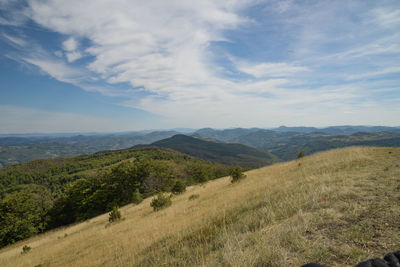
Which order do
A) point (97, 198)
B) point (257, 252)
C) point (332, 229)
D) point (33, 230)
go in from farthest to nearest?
point (97, 198) < point (33, 230) < point (332, 229) < point (257, 252)

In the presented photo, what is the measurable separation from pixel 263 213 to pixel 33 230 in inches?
2148

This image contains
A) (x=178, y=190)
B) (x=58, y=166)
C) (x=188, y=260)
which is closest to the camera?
(x=188, y=260)

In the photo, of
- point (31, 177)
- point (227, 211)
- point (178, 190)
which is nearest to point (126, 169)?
point (178, 190)

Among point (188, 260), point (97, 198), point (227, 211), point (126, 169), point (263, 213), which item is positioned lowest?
point (97, 198)

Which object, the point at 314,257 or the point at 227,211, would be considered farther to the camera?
the point at 227,211

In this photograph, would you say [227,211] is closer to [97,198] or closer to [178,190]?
[178,190]

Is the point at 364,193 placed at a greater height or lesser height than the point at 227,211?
greater

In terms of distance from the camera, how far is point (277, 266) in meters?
2.37

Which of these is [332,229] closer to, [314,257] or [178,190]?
[314,257]

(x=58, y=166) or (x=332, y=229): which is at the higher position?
(x=332, y=229)

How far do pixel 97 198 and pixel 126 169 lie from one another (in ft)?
34.0

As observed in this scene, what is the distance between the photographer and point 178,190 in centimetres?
2262

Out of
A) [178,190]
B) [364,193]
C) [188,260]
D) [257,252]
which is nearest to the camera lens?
[257,252]

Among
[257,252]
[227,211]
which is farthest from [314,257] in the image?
[227,211]
